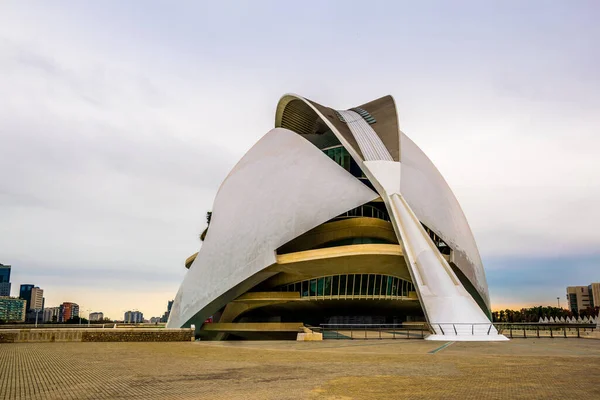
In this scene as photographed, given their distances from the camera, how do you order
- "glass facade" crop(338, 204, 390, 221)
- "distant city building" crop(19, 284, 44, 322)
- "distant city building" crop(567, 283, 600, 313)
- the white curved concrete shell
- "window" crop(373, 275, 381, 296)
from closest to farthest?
the white curved concrete shell < "window" crop(373, 275, 381, 296) < "glass facade" crop(338, 204, 390, 221) < "distant city building" crop(567, 283, 600, 313) < "distant city building" crop(19, 284, 44, 322)

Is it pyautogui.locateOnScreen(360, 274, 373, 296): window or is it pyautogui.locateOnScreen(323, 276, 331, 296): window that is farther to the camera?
pyautogui.locateOnScreen(323, 276, 331, 296): window

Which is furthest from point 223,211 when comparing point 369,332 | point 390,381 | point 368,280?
point 390,381

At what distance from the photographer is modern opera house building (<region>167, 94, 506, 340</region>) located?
26562mm

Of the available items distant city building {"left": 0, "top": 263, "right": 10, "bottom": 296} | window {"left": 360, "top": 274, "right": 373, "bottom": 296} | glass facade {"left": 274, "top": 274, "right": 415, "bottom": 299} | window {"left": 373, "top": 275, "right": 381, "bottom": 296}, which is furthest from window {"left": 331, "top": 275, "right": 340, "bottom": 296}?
distant city building {"left": 0, "top": 263, "right": 10, "bottom": 296}

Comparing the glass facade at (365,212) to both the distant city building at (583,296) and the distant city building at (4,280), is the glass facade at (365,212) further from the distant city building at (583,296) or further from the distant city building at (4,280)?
the distant city building at (4,280)

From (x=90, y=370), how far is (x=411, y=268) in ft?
53.1

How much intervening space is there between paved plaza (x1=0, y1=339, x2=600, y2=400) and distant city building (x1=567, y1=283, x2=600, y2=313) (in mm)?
162297

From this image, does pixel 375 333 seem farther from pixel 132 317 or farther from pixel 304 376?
pixel 132 317

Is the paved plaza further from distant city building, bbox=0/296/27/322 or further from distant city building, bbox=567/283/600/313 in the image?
distant city building, bbox=567/283/600/313

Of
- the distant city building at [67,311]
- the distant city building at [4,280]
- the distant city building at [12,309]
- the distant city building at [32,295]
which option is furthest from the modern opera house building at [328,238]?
the distant city building at [4,280]

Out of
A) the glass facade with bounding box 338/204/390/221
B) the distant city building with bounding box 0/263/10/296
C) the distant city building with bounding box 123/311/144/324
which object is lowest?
the distant city building with bounding box 123/311/144/324

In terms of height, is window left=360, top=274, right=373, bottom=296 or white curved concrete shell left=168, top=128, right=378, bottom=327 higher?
white curved concrete shell left=168, top=128, right=378, bottom=327

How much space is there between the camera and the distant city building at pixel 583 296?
150875mm

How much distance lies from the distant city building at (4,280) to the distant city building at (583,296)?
204993 millimetres
